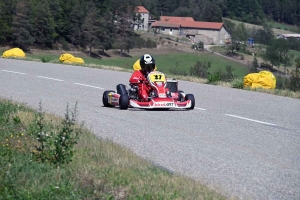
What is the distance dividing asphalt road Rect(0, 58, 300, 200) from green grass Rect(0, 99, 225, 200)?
571 mm

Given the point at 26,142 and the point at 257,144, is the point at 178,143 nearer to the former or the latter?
the point at 257,144

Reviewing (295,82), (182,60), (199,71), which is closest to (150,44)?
(182,60)

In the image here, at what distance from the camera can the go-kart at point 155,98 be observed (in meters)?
14.8

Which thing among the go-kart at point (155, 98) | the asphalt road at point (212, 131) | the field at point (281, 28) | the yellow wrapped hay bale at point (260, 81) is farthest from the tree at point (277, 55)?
the field at point (281, 28)

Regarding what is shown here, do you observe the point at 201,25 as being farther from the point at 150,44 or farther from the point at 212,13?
the point at 150,44

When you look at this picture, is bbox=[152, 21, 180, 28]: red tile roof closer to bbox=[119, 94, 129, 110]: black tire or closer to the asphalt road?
the asphalt road

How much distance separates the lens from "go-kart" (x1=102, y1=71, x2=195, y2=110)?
14766mm

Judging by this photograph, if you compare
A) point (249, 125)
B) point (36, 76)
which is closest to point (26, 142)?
point (249, 125)

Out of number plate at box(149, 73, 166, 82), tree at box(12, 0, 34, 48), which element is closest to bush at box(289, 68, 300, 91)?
number plate at box(149, 73, 166, 82)

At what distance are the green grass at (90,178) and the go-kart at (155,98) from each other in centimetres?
550

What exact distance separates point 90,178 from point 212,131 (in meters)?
4.99

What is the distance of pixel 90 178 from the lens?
291 inches

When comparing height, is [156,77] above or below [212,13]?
below

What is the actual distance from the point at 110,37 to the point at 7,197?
220 ft
